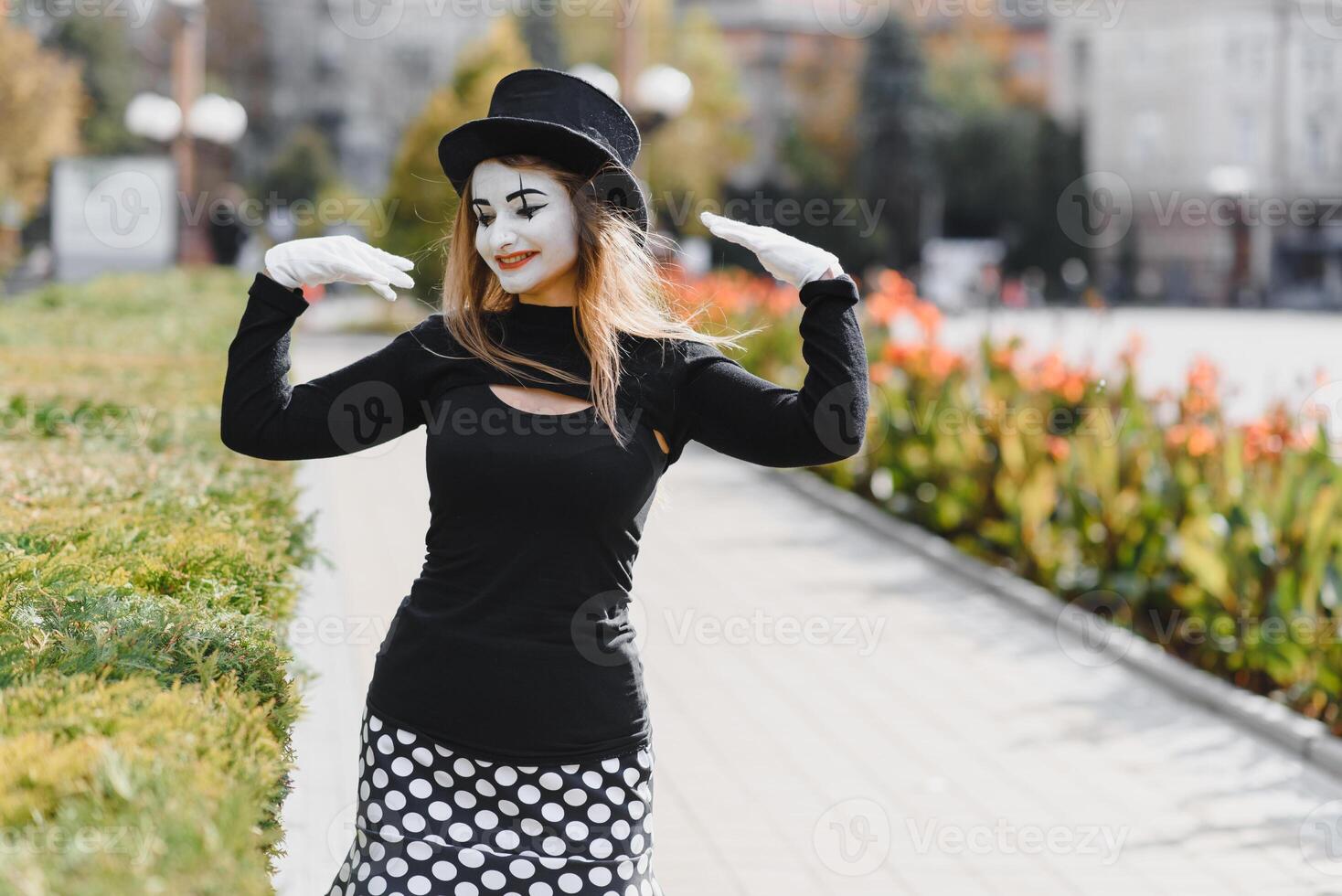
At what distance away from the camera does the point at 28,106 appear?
18453mm

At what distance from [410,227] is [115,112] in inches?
1253

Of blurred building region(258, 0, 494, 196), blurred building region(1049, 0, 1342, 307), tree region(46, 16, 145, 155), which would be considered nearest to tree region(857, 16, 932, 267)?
blurred building region(1049, 0, 1342, 307)

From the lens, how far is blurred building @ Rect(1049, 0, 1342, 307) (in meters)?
49.5

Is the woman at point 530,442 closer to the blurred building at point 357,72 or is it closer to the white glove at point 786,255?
the white glove at point 786,255

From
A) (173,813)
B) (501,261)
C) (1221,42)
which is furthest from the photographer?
(1221,42)

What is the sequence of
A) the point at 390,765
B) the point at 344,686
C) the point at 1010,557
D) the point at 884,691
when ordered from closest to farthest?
the point at 390,765 → the point at 344,686 → the point at 884,691 → the point at 1010,557

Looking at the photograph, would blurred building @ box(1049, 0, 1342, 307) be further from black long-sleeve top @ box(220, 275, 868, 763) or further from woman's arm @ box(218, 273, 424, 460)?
woman's arm @ box(218, 273, 424, 460)

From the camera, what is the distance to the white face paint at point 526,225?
8.23 ft

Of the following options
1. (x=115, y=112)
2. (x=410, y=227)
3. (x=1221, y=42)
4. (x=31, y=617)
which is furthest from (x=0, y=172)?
(x=1221, y=42)

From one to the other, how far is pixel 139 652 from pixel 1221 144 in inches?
2111

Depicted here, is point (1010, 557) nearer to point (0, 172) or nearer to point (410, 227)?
point (0, 172)

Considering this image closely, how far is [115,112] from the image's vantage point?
5362 centimetres

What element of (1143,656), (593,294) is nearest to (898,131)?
(1143,656)

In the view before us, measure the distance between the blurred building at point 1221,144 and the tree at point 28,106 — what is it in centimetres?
3565
